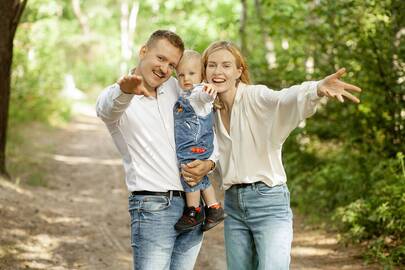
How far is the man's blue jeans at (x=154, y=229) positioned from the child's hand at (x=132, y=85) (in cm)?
61

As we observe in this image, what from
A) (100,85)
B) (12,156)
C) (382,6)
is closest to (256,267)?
(382,6)

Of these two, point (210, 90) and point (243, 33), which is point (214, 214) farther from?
point (243, 33)

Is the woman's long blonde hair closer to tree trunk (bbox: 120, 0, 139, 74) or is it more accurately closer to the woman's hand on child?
the woman's hand on child

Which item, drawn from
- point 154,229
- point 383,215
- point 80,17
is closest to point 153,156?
point 154,229

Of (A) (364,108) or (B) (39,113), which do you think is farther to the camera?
(B) (39,113)


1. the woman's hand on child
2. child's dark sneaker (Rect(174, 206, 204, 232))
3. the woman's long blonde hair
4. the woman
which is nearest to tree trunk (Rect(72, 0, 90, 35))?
the woman's long blonde hair

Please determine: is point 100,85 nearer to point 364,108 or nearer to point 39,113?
point 39,113

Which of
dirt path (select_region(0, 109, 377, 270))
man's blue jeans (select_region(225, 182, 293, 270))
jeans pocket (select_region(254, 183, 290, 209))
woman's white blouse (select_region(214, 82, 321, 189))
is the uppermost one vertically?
woman's white blouse (select_region(214, 82, 321, 189))

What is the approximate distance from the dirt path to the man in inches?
135

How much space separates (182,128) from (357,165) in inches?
227

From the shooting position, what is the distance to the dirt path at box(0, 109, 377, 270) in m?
7.16

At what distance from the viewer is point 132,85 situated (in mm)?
3340

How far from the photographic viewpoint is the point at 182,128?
368 centimetres

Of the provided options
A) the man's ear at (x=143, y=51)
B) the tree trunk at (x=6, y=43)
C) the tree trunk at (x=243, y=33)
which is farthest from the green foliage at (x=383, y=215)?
the tree trunk at (x=243, y=33)
